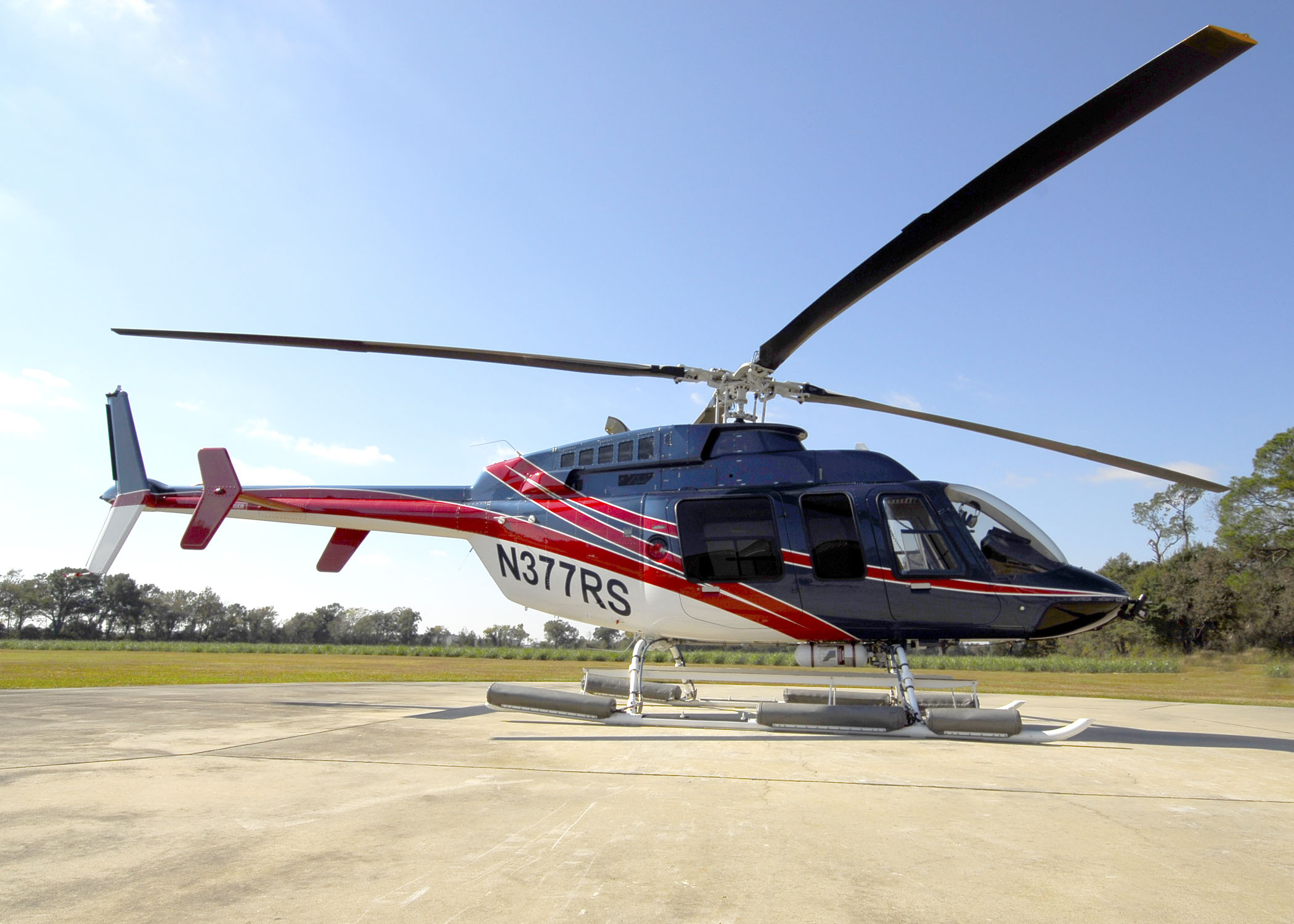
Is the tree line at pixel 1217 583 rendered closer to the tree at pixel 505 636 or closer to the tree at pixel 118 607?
the tree at pixel 505 636

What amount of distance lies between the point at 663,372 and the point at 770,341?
1.45 metres

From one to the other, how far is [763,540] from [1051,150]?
5.05m

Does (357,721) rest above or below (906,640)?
below

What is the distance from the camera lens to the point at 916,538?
8.59 m

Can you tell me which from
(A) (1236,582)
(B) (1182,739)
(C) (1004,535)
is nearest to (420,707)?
(C) (1004,535)

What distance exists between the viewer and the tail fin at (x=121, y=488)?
11.7m

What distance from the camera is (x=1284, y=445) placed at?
4403 cm

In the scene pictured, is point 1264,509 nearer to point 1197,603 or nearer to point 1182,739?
point 1197,603

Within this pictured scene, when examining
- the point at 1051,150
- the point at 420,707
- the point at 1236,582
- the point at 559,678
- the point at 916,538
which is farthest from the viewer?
the point at 1236,582

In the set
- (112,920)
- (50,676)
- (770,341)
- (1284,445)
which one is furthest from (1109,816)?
(1284,445)

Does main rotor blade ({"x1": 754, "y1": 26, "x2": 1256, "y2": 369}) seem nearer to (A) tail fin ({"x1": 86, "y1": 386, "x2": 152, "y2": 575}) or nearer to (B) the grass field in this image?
(B) the grass field

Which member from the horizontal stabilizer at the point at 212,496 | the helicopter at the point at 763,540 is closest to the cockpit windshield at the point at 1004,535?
the helicopter at the point at 763,540

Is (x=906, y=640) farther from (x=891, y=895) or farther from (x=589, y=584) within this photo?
(x=891, y=895)

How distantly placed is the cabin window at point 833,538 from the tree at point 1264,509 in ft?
154
